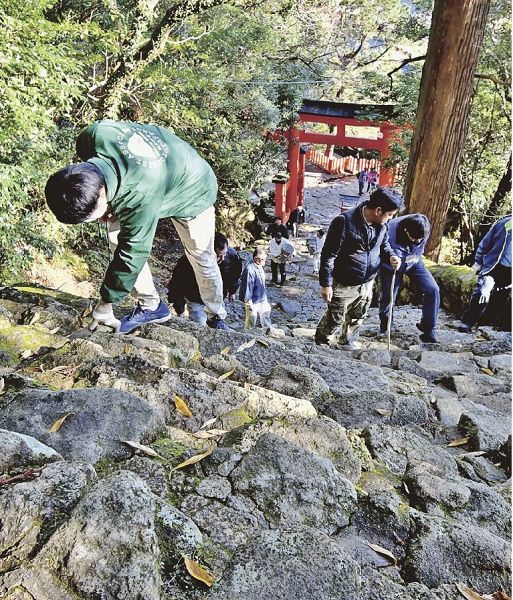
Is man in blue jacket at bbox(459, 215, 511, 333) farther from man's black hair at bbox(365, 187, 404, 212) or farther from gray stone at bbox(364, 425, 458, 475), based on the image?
gray stone at bbox(364, 425, 458, 475)

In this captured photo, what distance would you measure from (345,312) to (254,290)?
205 centimetres

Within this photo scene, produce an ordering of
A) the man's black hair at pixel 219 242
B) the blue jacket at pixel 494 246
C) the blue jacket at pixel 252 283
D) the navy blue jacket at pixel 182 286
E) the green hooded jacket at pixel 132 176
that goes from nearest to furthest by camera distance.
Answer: the green hooded jacket at pixel 132 176
the navy blue jacket at pixel 182 286
the man's black hair at pixel 219 242
the blue jacket at pixel 494 246
the blue jacket at pixel 252 283

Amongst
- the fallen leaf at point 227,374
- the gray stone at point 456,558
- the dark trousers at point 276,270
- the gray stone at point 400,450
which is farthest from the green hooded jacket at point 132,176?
the dark trousers at point 276,270

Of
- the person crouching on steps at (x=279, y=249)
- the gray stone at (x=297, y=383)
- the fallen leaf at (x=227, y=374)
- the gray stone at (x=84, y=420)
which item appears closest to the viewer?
the gray stone at (x=84, y=420)

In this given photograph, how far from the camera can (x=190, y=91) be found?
12227 mm

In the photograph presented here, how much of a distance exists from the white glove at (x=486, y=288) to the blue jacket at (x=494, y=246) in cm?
9

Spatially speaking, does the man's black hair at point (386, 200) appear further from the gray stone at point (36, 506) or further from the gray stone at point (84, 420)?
the gray stone at point (36, 506)

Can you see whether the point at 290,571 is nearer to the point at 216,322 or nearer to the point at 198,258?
the point at 198,258

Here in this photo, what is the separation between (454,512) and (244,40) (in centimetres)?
1415

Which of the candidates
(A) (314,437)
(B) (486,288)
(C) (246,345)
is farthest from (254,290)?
(A) (314,437)

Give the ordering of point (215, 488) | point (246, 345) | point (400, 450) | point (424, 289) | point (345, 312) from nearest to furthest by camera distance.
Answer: point (215, 488) → point (400, 450) → point (246, 345) → point (345, 312) → point (424, 289)

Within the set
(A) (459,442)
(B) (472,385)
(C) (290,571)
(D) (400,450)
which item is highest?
(C) (290,571)

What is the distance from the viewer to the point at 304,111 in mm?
19594

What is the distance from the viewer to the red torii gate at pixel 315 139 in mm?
18984
